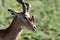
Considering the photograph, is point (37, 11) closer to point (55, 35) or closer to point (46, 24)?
point (46, 24)

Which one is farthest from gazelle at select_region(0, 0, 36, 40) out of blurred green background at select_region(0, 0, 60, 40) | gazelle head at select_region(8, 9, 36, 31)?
blurred green background at select_region(0, 0, 60, 40)

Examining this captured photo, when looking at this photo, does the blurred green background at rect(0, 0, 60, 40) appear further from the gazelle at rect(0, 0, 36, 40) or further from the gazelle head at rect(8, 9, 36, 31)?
the gazelle head at rect(8, 9, 36, 31)

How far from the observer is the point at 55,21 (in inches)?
748

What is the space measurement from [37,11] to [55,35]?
183 inches

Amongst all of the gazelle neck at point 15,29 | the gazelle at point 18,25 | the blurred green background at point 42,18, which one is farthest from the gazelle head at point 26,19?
the blurred green background at point 42,18

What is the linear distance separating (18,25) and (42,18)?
839 centimetres

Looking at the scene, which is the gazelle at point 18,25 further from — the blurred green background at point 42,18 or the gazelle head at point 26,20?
the blurred green background at point 42,18

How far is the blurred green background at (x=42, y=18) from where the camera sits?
49.9 feet

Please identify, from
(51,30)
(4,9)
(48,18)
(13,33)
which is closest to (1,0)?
(4,9)

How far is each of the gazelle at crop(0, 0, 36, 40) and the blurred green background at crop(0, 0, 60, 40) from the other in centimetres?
191

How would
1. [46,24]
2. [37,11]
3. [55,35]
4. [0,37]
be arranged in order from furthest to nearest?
1. [37,11]
2. [46,24]
3. [55,35]
4. [0,37]

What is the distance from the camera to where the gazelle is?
10297mm

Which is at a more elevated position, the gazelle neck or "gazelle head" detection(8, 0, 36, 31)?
"gazelle head" detection(8, 0, 36, 31)

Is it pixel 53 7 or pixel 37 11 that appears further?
pixel 53 7
